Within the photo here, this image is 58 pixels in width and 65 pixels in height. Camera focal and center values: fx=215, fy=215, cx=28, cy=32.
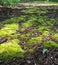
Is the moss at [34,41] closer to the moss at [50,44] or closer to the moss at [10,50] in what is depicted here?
the moss at [50,44]

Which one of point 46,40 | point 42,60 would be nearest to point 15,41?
point 46,40

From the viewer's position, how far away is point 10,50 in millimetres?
9203

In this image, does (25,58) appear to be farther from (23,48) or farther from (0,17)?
(0,17)

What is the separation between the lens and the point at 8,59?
8.62m

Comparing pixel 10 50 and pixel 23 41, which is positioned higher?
pixel 10 50

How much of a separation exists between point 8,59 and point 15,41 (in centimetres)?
202

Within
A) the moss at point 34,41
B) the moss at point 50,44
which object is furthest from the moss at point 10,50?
the moss at point 50,44

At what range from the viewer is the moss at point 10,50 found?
8828 mm

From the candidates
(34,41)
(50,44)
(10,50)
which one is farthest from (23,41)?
(10,50)

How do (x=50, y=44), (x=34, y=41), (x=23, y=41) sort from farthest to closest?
(x=23, y=41), (x=34, y=41), (x=50, y=44)

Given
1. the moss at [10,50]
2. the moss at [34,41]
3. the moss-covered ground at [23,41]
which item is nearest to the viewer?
the moss at [10,50]

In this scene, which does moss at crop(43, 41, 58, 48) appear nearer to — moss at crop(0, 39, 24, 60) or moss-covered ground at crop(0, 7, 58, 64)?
moss-covered ground at crop(0, 7, 58, 64)

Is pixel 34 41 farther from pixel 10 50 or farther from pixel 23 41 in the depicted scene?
pixel 10 50

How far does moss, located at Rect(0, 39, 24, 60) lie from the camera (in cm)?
883
